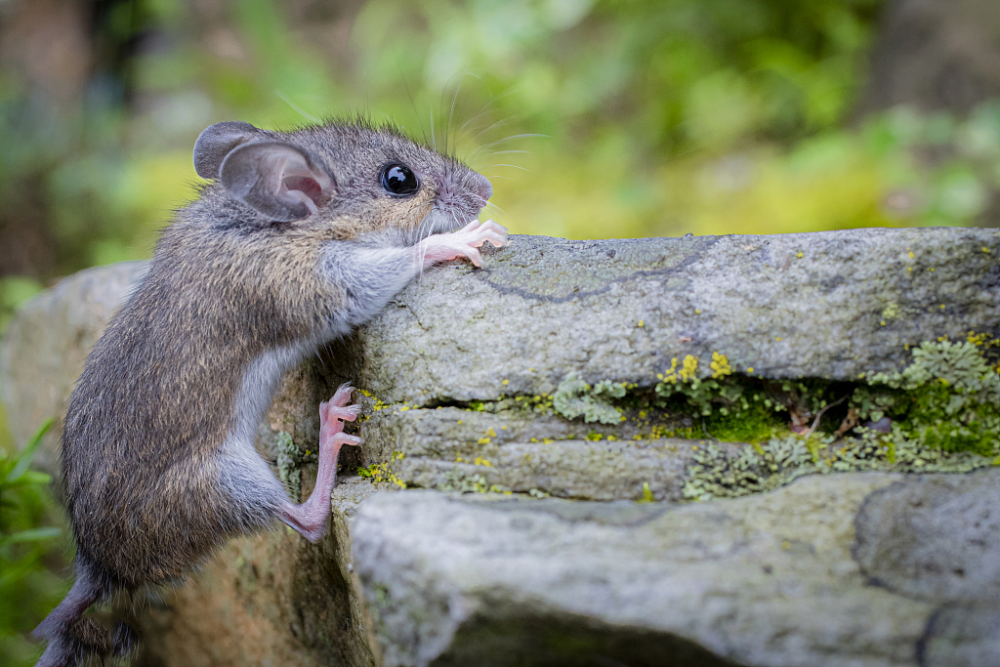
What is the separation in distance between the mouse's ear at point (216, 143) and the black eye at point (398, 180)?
1.92 ft

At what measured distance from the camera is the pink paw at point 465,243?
2.71 meters

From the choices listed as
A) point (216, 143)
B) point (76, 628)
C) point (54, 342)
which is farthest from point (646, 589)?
point (54, 342)

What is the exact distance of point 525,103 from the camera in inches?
283

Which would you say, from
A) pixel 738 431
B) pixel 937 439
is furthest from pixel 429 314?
pixel 937 439

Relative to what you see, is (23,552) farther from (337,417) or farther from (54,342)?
(337,417)

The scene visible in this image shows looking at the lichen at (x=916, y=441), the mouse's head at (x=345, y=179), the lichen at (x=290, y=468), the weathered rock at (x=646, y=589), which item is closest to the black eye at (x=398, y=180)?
the mouse's head at (x=345, y=179)

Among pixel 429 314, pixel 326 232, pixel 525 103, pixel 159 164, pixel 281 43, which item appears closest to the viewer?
pixel 429 314

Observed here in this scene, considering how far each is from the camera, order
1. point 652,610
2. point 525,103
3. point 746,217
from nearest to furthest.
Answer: point 652,610 → point 746,217 → point 525,103

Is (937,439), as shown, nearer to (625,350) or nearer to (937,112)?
(625,350)

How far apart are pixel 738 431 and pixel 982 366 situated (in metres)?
0.77

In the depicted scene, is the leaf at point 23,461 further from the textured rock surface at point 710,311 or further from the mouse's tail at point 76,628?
the textured rock surface at point 710,311

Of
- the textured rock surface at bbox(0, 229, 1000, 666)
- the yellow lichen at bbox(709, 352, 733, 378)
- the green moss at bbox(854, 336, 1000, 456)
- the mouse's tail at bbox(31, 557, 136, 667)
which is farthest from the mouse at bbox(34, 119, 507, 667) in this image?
the green moss at bbox(854, 336, 1000, 456)

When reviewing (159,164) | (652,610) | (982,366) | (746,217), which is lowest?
(652,610)

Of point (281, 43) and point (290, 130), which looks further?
point (281, 43)
